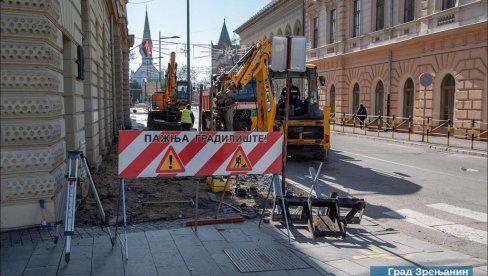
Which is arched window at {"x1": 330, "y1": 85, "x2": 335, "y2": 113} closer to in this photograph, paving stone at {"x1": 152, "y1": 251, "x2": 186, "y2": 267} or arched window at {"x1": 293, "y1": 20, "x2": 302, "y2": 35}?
arched window at {"x1": 293, "y1": 20, "x2": 302, "y2": 35}

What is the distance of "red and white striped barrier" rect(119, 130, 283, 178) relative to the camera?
561 centimetres

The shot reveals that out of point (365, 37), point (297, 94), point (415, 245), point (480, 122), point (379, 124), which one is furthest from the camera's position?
point (365, 37)

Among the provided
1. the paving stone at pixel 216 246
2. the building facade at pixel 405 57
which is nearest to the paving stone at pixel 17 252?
the paving stone at pixel 216 246

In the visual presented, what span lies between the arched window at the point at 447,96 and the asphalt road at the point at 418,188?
218 inches

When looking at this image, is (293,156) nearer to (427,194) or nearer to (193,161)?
(427,194)

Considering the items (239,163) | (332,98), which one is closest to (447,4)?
(332,98)

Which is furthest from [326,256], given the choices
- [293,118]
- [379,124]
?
[379,124]

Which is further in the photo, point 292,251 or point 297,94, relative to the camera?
point 297,94

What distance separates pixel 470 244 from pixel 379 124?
20653mm

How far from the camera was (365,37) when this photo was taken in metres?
28.7

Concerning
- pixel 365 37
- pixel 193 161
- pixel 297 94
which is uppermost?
pixel 365 37

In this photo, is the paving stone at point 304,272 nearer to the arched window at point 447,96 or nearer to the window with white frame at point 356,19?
the arched window at point 447,96

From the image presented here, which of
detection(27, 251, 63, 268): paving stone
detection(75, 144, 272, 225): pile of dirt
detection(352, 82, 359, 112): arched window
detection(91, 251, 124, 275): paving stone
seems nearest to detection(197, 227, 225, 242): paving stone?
detection(75, 144, 272, 225): pile of dirt

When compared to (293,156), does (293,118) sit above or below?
above
